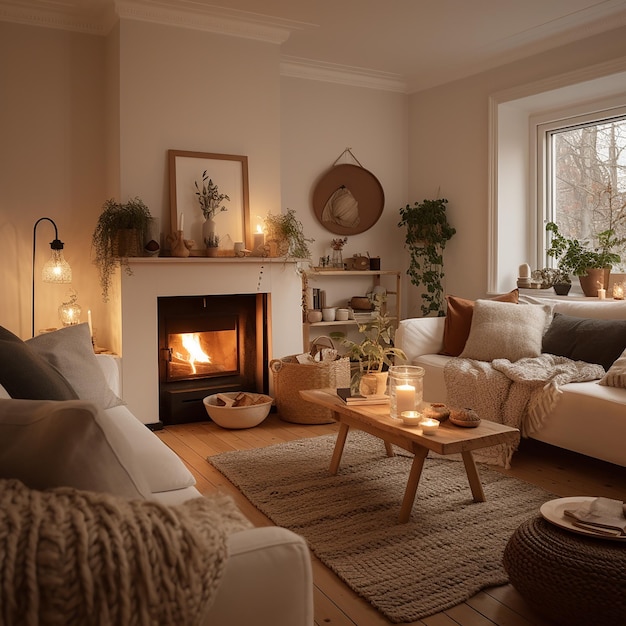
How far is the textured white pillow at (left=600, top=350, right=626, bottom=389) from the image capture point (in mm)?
3170

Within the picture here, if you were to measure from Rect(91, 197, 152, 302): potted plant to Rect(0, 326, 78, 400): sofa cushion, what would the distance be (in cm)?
212

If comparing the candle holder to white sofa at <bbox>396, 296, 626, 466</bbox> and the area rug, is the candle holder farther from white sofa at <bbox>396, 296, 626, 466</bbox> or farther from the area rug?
white sofa at <bbox>396, 296, 626, 466</bbox>

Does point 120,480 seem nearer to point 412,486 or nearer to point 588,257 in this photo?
point 412,486

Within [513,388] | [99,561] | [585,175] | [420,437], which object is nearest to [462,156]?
[585,175]

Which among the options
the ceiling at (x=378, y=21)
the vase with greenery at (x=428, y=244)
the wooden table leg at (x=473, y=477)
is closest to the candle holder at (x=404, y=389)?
the wooden table leg at (x=473, y=477)

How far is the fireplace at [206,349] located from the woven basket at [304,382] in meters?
0.37

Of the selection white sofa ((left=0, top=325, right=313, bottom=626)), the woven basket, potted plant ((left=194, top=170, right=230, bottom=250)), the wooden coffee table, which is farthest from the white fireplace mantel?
white sofa ((left=0, top=325, right=313, bottom=626))

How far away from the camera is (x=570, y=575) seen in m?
1.84

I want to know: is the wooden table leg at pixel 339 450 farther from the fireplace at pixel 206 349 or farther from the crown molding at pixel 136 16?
the crown molding at pixel 136 16

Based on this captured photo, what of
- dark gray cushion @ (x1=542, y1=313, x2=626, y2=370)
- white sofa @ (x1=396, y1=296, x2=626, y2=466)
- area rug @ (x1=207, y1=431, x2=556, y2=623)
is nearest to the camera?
area rug @ (x1=207, y1=431, x2=556, y2=623)

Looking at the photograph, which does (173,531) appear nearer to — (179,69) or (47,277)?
(47,277)

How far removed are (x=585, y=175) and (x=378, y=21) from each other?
192 centimetres

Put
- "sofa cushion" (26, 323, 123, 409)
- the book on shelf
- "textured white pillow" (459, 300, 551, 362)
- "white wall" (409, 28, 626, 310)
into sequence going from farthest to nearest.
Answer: "white wall" (409, 28, 626, 310) → "textured white pillow" (459, 300, 551, 362) → the book on shelf → "sofa cushion" (26, 323, 123, 409)

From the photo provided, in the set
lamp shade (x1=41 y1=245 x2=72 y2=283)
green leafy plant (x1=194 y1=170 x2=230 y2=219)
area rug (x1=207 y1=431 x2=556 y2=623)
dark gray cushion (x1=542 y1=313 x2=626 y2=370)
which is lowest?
area rug (x1=207 y1=431 x2=556 y2=623)
